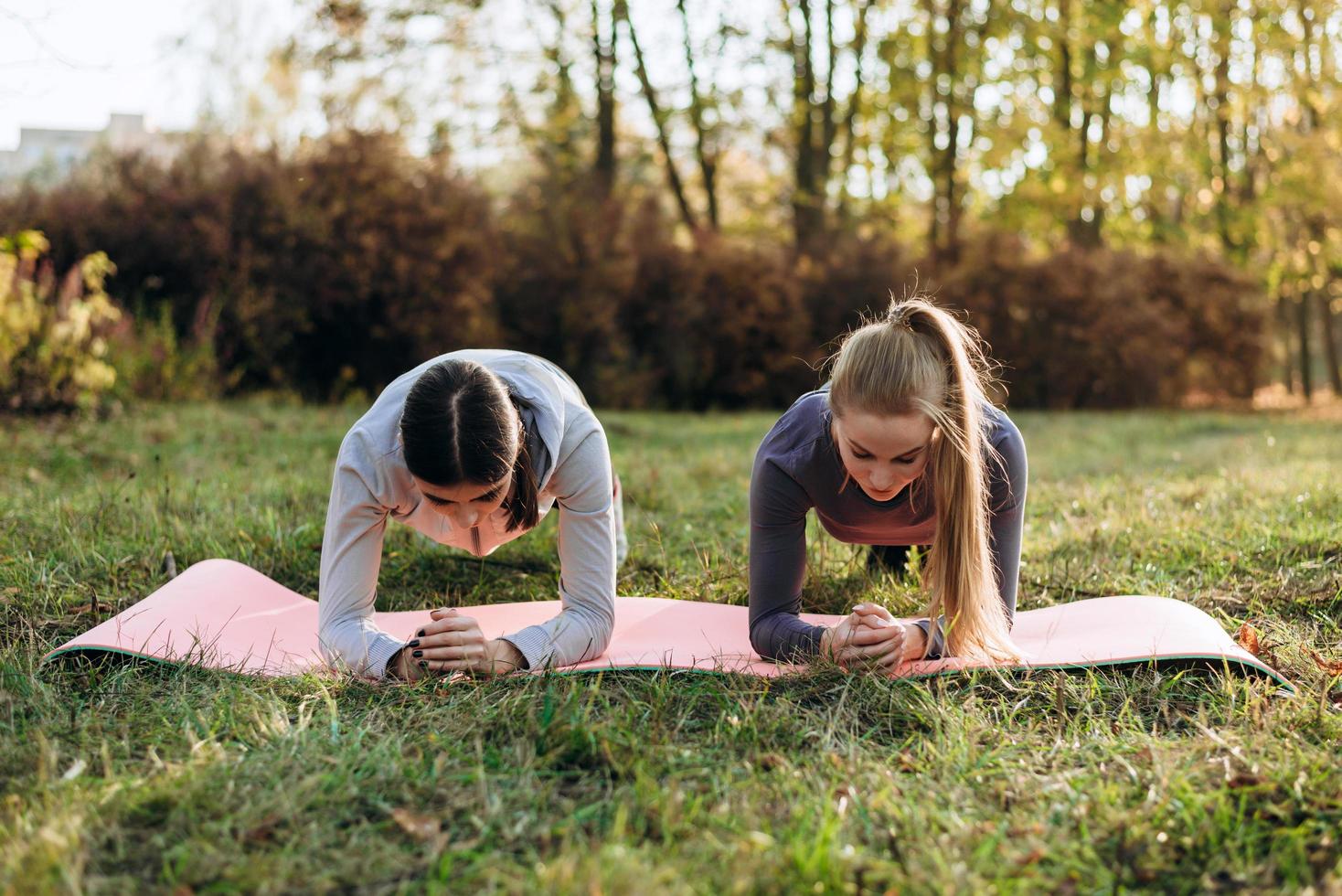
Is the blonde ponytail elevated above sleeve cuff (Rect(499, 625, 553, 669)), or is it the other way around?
the blonde ponytail

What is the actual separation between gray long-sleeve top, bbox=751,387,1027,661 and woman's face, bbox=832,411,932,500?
0.18m

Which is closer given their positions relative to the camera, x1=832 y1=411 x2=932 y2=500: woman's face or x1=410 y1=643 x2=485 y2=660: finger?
x1=832 y1=411 x2=932 y2=500: woman's face

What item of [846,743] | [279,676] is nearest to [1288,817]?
[846,743]

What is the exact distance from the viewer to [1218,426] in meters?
9.93

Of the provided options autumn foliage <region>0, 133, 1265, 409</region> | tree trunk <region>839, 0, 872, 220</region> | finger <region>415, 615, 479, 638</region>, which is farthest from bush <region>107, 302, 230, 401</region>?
tree trunk <region>839, 0, 872, 220</region>

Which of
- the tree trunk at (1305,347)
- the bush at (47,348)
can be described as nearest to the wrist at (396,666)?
the bush at (47,348)

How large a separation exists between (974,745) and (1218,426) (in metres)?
8.89

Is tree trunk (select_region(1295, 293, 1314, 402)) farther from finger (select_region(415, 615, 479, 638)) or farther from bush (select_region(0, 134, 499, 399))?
finger (select_region(415, 615, 479, 638))

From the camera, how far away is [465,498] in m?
2.48

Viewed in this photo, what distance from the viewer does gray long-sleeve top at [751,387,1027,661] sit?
2.87 metres

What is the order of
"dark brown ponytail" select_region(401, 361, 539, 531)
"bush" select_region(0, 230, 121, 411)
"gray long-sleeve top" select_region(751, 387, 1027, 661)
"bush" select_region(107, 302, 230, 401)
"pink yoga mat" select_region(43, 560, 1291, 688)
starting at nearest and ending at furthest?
"dark brown ponytail" select_region(401, 361, 539, 531)
"pink yoga mat" select_region(43, 560, 1291, 688)
"gray long-sleeve top" select_region(751, 387, 1027, 661)
"bush" select_region(0, 230, 121, 411)
"bush" select_region(107, 302, 230, 401)

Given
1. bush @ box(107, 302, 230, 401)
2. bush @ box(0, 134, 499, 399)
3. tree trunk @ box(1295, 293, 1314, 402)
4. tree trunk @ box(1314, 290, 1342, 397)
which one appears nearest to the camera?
bush @ box(107, 302, 230, 401)

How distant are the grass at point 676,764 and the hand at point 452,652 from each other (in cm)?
7

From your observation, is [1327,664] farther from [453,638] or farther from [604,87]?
[604,87]
